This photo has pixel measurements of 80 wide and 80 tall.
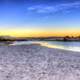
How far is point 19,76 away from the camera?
888 cm

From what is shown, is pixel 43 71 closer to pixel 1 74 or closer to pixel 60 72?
pixel 60 72

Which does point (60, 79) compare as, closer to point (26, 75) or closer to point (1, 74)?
point (26, 75)

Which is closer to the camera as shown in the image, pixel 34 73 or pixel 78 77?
pixel 78 77

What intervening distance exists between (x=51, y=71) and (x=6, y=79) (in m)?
2.45

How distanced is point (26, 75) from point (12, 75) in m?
0.59

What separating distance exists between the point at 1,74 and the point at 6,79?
0.84 meters

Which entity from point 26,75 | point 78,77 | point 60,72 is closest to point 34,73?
point 26,75

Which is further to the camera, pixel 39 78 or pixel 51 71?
pixel 51 71

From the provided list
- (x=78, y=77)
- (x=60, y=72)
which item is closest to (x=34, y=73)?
(x=60, y=72)

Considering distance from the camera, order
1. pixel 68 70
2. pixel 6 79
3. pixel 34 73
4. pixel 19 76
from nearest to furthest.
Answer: pixel 6 79 → pixel 19 76 → pixel 34 73 → pixel 68 70

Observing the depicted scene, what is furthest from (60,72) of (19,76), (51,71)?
Result: (19,76)

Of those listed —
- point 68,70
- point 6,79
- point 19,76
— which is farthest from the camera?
point 68,70

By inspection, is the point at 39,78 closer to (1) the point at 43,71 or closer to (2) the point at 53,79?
(2) the point at 53,79

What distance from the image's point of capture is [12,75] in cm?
898
